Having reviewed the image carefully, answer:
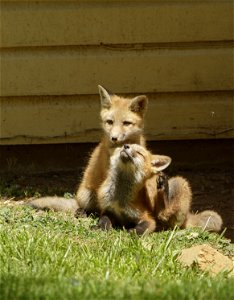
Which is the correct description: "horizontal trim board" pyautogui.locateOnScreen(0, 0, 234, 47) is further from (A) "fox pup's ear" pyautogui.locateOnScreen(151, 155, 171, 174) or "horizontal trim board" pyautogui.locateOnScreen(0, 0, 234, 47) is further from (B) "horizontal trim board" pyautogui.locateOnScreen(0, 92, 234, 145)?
(A) "fox pup's ear" pyautogui.locateOnScreen(151, 155, 171, 174)

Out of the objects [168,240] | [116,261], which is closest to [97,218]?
[168,240]

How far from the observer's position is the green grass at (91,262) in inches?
196

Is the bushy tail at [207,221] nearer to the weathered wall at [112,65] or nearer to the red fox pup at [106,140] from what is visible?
the red fox pup at [106,140]

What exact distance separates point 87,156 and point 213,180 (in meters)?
1.46

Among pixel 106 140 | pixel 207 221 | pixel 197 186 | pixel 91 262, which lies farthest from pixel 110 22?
pixel 91 262

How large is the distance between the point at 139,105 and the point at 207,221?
1.35 meters

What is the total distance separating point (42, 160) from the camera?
972cm

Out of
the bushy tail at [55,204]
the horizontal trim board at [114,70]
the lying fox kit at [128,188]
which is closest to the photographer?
the lying fox kit at [128,188]

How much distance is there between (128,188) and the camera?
776 cm

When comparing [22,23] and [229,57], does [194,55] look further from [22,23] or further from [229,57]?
[22,23]

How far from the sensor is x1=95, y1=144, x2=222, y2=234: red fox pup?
25.3 ft

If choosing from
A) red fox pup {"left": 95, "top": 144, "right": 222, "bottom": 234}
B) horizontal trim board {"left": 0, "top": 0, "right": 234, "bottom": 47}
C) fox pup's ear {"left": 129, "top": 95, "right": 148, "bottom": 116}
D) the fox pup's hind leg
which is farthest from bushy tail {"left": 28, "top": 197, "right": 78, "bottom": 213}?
horizontal trim board {"left": 0, "top": 0, "right": 234, "bottom": 47}

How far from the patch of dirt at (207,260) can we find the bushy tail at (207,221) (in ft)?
4.31

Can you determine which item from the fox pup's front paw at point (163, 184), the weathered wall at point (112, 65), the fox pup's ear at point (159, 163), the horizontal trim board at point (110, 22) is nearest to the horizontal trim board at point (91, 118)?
the weathered wall at point (112, 65)
